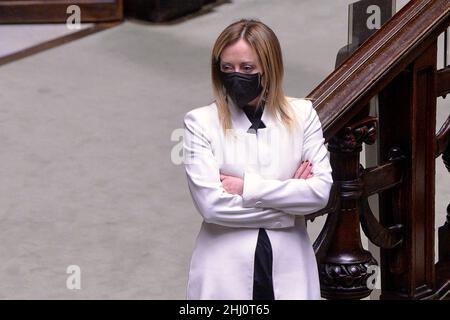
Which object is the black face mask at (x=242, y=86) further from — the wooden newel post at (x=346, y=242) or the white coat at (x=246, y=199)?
the wooden newel post at (x=346, y=242)

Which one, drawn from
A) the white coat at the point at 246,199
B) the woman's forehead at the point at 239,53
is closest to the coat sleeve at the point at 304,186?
the white coat at the point at 246,199

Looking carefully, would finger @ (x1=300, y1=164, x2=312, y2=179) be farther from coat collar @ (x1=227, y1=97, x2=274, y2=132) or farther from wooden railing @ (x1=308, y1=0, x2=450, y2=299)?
wooden railing @ (x1=308, y1=0, x2=450, y2=299)

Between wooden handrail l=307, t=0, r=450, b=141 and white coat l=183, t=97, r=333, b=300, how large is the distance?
316 mm

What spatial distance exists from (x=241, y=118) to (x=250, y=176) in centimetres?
15

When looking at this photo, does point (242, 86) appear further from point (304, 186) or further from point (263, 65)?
point (304, 186)

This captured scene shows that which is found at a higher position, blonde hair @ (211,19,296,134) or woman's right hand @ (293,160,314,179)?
blonde hair @ (211,19,296,134)

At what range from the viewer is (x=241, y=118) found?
3301mm

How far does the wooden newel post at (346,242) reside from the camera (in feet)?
12.1

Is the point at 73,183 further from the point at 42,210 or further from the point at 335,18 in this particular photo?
the point at 335,18

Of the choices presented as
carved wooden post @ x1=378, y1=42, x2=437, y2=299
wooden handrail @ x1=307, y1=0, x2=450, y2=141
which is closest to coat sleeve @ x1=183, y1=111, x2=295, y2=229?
wooden handrail @ x1=307, y1=0, x2=450, y2=141

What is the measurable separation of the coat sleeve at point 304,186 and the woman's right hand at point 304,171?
1 cm

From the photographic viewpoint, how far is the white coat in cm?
324
